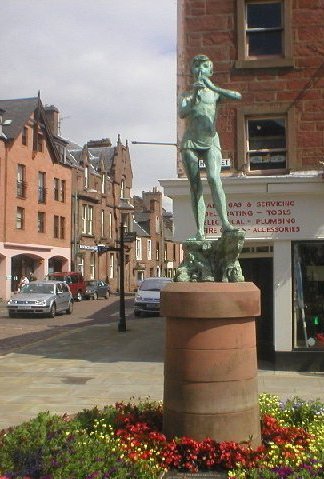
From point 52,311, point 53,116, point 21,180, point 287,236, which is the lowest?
point 52,311

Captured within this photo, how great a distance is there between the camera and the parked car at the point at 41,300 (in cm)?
2666

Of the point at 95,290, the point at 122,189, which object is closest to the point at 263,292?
the point at 95,290

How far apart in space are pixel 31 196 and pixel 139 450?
128 ft

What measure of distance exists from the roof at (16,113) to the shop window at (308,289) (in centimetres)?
3155

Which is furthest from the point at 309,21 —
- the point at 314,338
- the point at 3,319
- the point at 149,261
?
the point at 149,261

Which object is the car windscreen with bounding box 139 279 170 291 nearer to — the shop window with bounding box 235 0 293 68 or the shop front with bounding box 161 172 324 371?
the shop front with bounding box 161 172 324 371

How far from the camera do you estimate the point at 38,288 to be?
28484mm

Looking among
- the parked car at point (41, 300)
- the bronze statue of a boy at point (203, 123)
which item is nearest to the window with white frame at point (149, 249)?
the parked car at point (41, 300)

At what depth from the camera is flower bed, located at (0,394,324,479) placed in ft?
→ 16.9

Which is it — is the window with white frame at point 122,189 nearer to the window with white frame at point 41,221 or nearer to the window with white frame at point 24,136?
the window with white frame at point 41,221

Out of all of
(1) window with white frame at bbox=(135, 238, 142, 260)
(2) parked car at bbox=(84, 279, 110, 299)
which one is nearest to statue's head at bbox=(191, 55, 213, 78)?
(2) parked car at bbox=(84, 279, 110, 299)

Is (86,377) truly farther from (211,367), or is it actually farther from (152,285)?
(152,285)

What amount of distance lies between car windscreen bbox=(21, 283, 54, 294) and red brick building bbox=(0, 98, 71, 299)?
10458 mm

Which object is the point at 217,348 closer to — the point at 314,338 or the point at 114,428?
the point at 114,428
